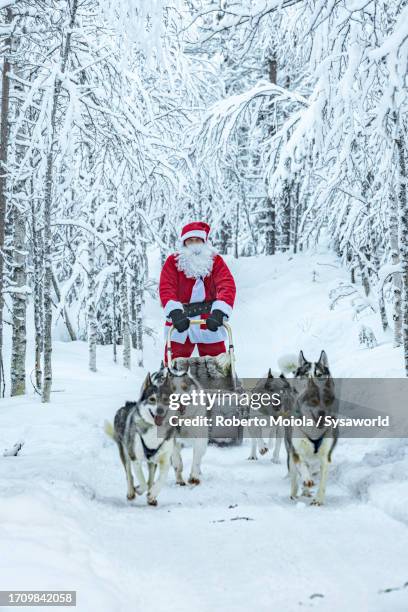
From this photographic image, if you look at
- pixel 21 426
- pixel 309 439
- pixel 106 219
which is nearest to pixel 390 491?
pixel 309 439

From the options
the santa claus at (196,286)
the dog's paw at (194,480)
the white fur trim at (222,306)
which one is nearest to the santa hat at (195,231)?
the santa claus at (196,286)

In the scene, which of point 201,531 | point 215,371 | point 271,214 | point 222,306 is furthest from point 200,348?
point 271,214

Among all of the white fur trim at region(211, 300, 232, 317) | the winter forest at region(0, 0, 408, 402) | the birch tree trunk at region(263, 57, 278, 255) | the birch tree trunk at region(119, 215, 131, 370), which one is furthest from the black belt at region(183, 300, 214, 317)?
the birch tree trunk at region(263, 57, 278, 255)

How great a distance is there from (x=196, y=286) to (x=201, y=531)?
123 inches

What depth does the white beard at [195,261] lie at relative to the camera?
21.4 feet

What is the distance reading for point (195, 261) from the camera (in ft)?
21.4

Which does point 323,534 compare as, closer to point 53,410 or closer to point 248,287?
point 53,410

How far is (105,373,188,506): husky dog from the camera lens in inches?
182

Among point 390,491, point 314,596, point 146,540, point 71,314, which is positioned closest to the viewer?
point 314,596

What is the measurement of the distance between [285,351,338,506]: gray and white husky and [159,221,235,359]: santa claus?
163cm

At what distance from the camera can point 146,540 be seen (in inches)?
153

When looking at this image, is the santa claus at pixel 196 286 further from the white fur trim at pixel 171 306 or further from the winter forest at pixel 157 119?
the winter forest at pixel 157 119

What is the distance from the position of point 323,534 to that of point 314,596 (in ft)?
3.42

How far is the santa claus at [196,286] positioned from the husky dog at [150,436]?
1.60 meters
